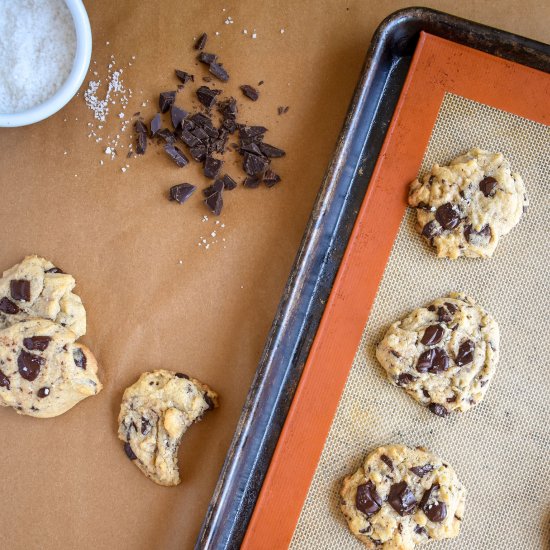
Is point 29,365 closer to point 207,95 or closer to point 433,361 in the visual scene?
point 207,95

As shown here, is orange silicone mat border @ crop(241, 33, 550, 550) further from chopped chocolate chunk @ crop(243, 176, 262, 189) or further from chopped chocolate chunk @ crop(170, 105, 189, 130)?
chopped chocolate chunk @ crop(170, 105, 189, 130)

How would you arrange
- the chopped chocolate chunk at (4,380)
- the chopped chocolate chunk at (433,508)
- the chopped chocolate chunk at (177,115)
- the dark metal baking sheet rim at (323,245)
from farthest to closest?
the chopped chocolate chunk at (177,115), the chopped chocolate chunk at (4,380), the dark metal baking sheet rim at (323,245), the chopped chocolate chunk at (433,508)

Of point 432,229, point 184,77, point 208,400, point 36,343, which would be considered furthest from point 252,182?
point 36,343

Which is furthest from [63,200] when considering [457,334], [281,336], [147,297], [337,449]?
[457,334]

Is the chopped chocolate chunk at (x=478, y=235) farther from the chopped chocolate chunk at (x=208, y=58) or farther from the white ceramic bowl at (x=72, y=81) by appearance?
the white ceramic bowl at (x=72, y=81)

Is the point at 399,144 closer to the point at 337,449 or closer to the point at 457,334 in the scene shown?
the point at 457,334

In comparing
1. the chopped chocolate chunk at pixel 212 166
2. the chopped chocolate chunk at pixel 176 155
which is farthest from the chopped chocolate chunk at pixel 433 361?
the chopped chocolate chunk at pixel 176 155
